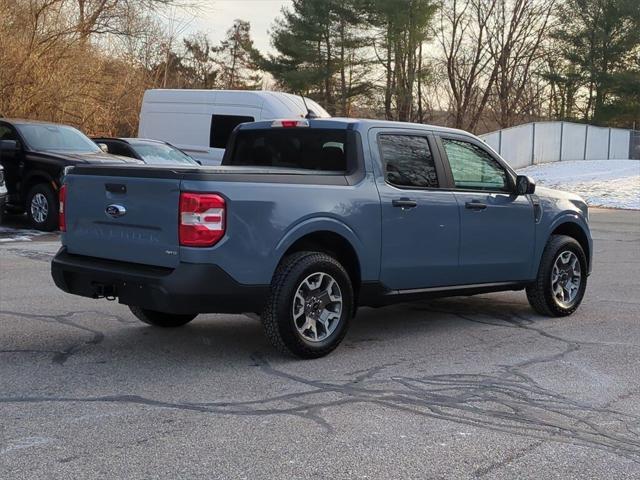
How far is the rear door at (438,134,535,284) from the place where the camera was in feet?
21.9

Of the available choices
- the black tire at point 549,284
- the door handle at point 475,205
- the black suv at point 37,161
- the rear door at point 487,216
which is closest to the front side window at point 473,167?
the rear door at point 487,216

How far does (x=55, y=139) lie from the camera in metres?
14.5

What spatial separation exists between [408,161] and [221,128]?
1281cm

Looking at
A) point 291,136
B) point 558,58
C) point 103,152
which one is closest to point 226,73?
point 558,58

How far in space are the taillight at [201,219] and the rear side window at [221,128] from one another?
13428 millimetres

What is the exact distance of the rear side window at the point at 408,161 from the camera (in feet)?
20.4

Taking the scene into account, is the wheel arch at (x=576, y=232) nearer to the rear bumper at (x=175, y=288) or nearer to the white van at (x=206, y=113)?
the rear bumper at (x=175, y=288)

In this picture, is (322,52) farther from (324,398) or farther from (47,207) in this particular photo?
(324,398)

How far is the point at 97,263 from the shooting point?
564 cm

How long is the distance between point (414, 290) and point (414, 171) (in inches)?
38.1

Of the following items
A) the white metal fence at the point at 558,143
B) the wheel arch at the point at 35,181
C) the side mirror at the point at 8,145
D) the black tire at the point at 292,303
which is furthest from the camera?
the white metal fence at the point at 558,143

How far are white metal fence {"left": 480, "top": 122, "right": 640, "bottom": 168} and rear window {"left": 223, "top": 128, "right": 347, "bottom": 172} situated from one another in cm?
3009

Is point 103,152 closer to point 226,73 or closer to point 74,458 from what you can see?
point 74,458

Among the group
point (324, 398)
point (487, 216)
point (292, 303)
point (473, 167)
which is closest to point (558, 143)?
point (473, 167)
